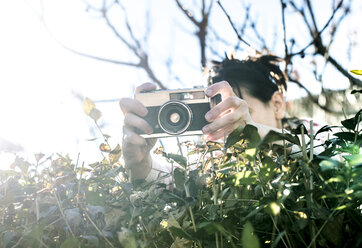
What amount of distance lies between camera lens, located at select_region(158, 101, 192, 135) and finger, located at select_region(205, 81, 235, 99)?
9cm

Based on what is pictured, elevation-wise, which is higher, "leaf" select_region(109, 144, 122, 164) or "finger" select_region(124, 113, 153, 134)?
"finger" select_region(124, 113, 153, 134)

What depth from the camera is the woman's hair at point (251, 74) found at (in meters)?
2.69

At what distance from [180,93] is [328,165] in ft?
2.83

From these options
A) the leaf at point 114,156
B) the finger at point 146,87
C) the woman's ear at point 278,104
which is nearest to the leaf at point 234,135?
the leaf at point 114,156

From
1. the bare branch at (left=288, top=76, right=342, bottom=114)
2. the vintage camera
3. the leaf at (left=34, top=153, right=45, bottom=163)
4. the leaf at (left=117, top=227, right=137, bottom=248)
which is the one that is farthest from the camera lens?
the bare branch at (left=288, top=76, right=342, bottom=114)

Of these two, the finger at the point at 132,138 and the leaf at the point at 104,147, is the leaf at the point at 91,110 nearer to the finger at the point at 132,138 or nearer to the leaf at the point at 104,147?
the leaf at the point at 104,147

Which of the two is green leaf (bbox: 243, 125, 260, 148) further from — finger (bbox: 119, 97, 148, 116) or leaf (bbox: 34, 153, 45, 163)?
finger (bbox: 119, 97, 148, 116)

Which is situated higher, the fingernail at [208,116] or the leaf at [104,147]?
the fingernail at [208,116]

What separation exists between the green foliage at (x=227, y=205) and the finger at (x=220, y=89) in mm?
515

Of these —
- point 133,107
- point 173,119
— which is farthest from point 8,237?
point 133,107

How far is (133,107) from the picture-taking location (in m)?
1.18

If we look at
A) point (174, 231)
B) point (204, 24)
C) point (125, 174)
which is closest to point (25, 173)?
point (125, 174)

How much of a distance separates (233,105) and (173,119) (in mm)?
214

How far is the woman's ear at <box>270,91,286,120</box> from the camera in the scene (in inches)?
110
